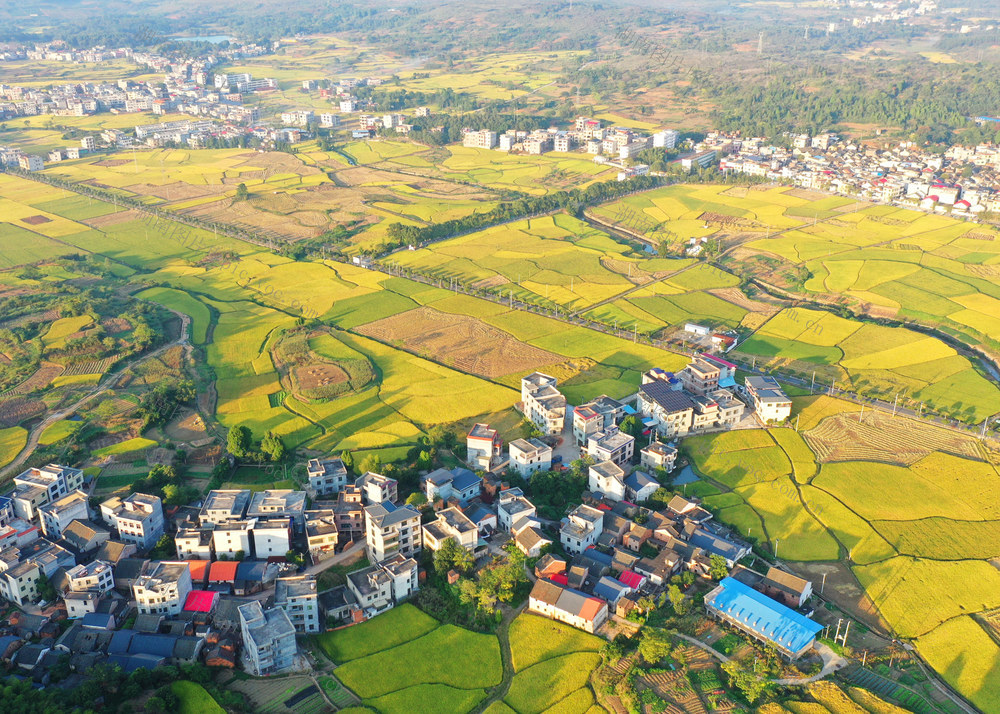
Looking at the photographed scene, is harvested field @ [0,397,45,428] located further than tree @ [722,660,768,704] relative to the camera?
Yes

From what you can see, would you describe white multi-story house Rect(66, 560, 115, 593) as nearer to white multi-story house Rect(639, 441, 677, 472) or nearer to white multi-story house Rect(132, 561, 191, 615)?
white multi-story house Rect(132, 561, 191, 615)

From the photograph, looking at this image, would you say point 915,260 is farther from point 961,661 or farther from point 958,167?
point 961,661

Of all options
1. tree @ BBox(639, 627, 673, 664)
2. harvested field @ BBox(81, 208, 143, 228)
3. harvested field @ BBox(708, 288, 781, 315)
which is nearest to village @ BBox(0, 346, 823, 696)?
tree @ BBox(639, 627, 673, 664)

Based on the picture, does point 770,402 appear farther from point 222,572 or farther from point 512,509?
point 222,572

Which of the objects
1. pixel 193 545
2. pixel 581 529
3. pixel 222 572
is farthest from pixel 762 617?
pixel 193 545

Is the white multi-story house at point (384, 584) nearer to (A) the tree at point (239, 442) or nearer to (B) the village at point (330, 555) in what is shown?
(B) the village at point (330, 555)

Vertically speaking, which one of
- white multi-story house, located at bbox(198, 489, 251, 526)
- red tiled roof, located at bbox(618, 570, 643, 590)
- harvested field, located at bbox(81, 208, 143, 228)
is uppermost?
white multi-story house, located at bbox(198, 489, 251, 526)
